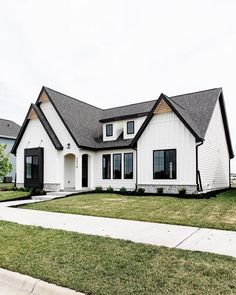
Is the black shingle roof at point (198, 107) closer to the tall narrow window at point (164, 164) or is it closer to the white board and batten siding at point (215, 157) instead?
the white board and batten siding at point (215, 157)

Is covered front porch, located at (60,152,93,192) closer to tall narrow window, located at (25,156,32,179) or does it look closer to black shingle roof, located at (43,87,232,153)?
black shingle roof, located at (43,87,232,153)

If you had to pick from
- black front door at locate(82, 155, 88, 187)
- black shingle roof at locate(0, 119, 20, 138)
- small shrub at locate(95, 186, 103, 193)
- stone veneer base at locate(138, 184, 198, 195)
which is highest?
black shingle roof at locate(0, 119, 20, 138)

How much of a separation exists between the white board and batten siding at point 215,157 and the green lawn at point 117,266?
37.4ft

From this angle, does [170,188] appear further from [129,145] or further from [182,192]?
[129,145]

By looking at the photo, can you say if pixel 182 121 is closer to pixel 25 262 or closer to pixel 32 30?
pixel 32 30

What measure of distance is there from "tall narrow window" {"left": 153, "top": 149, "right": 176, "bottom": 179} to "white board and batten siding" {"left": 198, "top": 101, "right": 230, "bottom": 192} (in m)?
1.55

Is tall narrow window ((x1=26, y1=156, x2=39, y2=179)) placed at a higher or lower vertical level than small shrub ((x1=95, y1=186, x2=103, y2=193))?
higher

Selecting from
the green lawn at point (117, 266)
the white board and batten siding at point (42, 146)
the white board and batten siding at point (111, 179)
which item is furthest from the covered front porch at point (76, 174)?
the green lawn at point (117, 266)

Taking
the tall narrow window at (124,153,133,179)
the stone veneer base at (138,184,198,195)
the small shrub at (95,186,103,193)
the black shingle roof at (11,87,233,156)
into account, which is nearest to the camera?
the stone veneer base at (138,184,198,195)

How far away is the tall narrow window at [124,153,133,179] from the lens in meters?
18.7

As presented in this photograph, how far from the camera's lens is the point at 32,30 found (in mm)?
12281

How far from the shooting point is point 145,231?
6.97 m

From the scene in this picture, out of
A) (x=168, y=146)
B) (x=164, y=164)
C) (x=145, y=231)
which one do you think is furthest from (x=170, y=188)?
(x=145, y=231)

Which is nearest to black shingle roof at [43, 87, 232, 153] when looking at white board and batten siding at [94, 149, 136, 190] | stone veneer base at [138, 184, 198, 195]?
white board and batten siding at [94, 149, 136, 190]
